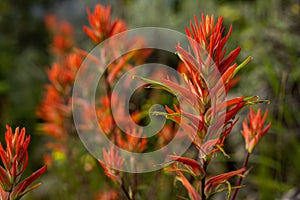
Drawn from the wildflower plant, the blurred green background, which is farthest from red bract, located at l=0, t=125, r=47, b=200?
the blurred green background

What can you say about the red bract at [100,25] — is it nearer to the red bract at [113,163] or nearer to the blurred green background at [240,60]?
the red bract at [113,163]

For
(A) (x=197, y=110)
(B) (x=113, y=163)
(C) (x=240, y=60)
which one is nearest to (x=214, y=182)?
(A) (x=197, y=110)

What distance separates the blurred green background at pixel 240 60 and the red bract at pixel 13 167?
2.80 ft

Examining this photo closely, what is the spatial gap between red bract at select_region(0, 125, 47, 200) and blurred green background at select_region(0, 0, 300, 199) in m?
0.85

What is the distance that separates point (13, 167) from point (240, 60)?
90.6 inches

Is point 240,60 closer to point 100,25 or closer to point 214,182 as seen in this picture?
point 100,25

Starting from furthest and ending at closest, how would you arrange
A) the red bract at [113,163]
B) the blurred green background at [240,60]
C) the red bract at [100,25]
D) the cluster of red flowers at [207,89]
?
the blurred green background at [240,60] < the red bract at [100,25] < the red bract at [113,163] < the cluster of red flowers at [207,89]

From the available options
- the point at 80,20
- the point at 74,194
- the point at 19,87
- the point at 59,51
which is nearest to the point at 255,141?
the point at 74,194

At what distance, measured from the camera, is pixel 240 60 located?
281 centimetres

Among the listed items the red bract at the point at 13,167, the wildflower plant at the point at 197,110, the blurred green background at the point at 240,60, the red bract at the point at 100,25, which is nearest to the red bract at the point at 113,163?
the wildflower plant at the point at 197,110

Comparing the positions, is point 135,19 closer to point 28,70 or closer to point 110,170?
point 28,70

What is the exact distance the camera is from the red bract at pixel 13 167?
2.22 ft

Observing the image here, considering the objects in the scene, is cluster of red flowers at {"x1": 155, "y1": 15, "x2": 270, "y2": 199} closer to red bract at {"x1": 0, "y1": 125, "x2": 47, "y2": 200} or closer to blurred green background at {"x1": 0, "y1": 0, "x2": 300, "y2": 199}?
red bract at {"x1": 0, "y1": 125, "x2": 47, "y2": 200}

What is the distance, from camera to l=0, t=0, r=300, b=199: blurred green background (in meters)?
2.05
